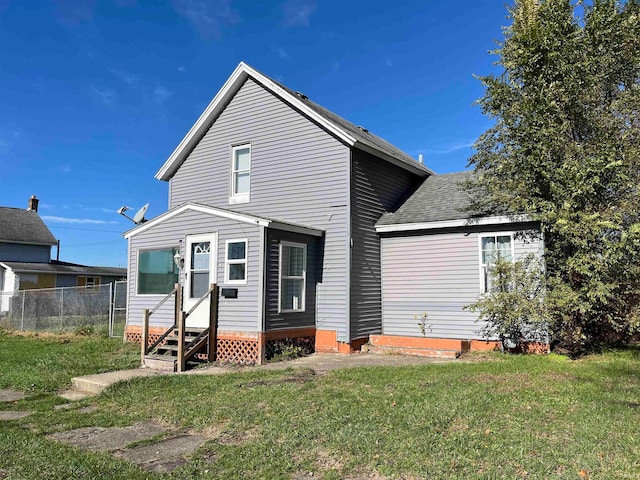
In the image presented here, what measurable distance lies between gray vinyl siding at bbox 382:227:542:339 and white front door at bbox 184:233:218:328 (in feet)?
15.9

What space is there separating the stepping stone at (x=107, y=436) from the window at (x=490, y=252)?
27.9ft

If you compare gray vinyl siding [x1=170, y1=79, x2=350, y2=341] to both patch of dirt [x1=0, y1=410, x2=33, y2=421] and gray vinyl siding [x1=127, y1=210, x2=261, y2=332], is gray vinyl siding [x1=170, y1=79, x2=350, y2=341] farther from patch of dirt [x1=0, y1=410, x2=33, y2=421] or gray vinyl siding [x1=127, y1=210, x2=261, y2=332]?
patch of dirt [x1=0, y1=410, x2=33, y2=421]

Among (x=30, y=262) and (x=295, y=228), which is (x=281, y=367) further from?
(x=30, y=262)

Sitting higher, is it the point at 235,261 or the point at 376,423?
the point at 235,261

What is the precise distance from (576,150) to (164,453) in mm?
9581

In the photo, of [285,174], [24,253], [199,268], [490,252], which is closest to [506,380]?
[490,252]

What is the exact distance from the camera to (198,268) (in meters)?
12.3

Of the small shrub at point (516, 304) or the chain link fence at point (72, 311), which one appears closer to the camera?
the small shrub at point (516, 304)

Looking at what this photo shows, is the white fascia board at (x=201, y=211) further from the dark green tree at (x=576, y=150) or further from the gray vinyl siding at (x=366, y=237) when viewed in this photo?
the dark green tree at (x=576, y=150)

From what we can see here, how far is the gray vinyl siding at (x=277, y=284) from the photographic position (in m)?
11.1

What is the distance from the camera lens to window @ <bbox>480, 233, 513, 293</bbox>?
11.6 metres

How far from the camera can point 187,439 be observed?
560 centimetres

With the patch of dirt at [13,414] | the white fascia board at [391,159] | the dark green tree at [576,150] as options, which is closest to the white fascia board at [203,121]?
the white fascia board at [391,159]

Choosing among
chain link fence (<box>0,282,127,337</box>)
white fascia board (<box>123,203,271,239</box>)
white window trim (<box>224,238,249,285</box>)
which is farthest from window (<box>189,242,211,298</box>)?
chain link fence (<box>0,282,127,337</box>)
